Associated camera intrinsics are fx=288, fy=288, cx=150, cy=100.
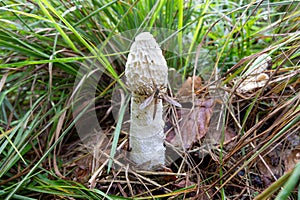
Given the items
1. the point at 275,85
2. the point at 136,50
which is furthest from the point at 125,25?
the point at 275,85

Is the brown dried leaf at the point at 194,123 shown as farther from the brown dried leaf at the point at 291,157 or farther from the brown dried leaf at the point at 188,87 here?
the brown dried leaf at the point at 291,157

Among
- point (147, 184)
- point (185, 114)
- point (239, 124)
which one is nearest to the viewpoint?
point (147, 184)

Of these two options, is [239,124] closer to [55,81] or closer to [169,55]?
[169,55]

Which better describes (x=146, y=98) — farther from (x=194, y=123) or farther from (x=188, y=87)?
(x=188, y=87)

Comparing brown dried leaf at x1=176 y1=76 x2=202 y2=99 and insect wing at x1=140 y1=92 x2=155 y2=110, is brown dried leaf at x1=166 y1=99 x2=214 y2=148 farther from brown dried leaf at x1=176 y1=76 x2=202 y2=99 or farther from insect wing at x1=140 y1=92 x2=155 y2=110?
insect wing at x1=140 y1=92 x2=155 y2=110

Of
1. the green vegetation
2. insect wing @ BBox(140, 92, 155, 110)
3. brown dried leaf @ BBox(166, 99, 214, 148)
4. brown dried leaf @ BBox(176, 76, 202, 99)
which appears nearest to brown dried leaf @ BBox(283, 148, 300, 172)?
the green vegetation

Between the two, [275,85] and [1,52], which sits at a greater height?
[1,52]

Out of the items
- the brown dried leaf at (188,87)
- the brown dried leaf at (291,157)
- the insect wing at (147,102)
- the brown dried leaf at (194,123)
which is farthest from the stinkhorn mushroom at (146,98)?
the brown dried leaf at (291,157)

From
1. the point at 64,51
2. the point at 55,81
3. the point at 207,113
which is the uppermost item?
the point at 64,51
